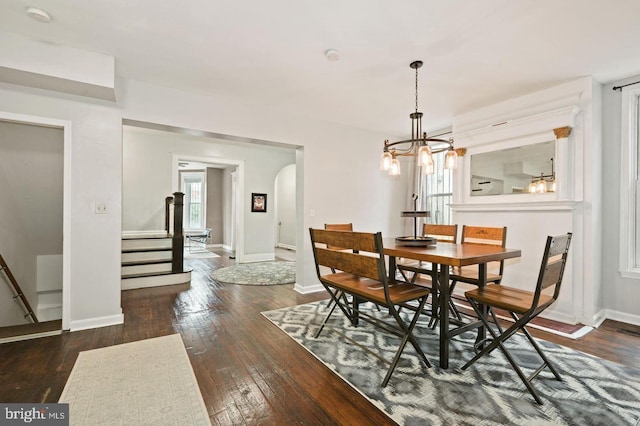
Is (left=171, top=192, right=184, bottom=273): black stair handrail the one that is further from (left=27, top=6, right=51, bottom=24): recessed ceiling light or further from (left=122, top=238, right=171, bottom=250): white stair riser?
(left=27, top=6, right=51, bottom=24): recessed ceiling light

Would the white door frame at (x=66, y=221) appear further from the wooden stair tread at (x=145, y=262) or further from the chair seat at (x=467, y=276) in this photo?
the chair seat at (x=467, y=276)

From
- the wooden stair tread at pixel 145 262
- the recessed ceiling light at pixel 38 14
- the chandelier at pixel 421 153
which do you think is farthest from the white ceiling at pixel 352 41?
the wooden stair tread at pixel 145 262

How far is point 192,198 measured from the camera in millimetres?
10047

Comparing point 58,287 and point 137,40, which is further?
point 58,287

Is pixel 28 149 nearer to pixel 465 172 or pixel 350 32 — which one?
pixel 350 32

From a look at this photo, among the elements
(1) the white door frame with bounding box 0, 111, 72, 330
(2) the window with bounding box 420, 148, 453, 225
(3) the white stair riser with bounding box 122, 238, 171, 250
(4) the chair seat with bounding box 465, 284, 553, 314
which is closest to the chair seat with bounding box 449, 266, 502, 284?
(4) the chair seat with bounding box 465, 284, 553, 314

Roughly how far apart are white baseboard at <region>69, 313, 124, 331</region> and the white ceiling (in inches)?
97.3

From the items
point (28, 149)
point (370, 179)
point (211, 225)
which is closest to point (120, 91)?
point (28, 149)

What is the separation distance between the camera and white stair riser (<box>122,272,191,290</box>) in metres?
4.34

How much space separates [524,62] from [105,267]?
452 cm

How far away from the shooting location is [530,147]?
3.44m

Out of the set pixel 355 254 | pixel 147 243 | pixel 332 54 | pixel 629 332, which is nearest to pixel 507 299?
pixel 355 254

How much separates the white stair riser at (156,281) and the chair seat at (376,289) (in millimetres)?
3165

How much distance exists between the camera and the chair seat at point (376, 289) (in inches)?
80.4
